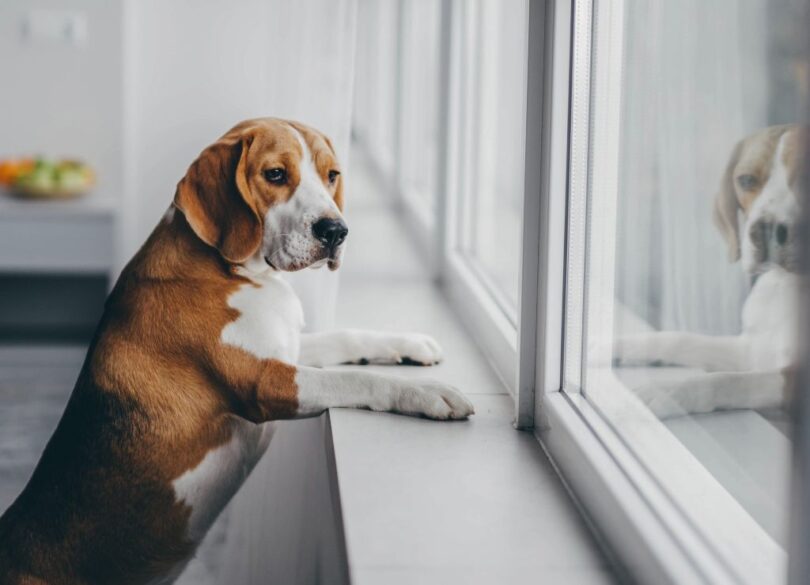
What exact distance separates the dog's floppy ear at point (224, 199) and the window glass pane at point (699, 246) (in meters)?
0.45

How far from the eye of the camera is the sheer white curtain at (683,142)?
3.36 feet

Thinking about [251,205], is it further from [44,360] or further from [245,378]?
[44,360]

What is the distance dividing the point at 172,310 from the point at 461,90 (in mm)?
1306

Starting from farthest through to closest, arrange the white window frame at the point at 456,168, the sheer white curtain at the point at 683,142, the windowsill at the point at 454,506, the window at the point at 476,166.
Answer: the white window frame at the point at 456,168 → the window at the point at 476,166 → the windowsill at the point at 454,506 → the sheer white curtain at the point at 683,142

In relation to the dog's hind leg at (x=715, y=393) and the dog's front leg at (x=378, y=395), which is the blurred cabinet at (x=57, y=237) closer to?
the dog's front leg at (x=378, y=395)

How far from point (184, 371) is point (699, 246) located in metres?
0.75

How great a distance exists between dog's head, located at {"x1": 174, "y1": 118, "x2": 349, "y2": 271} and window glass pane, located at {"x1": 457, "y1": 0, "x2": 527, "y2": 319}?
0.65 m

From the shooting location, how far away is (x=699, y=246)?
44.5 inches

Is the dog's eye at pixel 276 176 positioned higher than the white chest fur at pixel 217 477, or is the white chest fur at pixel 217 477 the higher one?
the dog's eye at pixel 276 176

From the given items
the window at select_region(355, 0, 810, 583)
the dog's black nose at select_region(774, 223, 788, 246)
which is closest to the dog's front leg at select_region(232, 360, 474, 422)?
the window at select_region(355, 0, 810, 583)

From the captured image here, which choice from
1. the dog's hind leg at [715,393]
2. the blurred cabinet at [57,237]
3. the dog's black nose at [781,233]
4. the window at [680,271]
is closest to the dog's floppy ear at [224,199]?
the window at [680,271]

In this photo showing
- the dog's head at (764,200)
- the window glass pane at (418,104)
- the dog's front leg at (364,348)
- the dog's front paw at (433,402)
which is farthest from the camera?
the window glass pane at (418,104)

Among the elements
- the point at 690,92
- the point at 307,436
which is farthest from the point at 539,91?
the point at 307,436

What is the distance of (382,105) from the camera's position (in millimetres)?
5074
